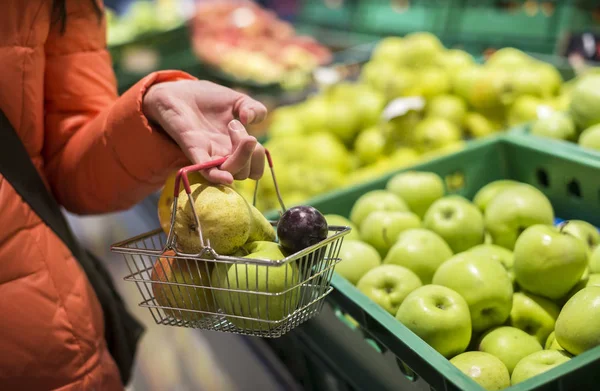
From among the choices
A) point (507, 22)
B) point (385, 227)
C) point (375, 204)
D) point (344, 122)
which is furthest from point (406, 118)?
point (507, 22)

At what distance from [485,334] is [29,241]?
0.91 metres

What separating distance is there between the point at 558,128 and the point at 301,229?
119 centimetres

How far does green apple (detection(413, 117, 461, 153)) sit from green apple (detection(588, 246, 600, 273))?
2.83 ft

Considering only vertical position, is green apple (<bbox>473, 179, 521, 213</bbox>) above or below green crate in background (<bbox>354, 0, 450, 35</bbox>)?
above

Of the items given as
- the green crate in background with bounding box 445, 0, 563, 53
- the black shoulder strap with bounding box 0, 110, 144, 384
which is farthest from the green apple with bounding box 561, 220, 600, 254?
the green crate in background with bounding box 445, 0, 563, 53

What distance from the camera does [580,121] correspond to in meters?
1.65

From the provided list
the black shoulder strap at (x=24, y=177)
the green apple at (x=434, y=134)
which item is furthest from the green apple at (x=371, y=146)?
the black shoulder strap at (x=24, y=177)

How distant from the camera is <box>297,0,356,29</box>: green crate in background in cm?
461

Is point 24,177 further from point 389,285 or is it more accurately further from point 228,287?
point 389,285

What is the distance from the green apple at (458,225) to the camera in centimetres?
141

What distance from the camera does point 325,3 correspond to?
4.90 metres

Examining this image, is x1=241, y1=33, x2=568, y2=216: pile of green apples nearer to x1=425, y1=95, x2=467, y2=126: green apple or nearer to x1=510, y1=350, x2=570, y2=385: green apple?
x1=425, y1=95, x2=467, y2=126: green apple

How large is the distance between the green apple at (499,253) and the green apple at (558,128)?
54 cm

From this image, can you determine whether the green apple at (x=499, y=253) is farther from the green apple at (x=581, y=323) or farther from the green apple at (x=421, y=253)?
the green apple at (x=581, y=323)
